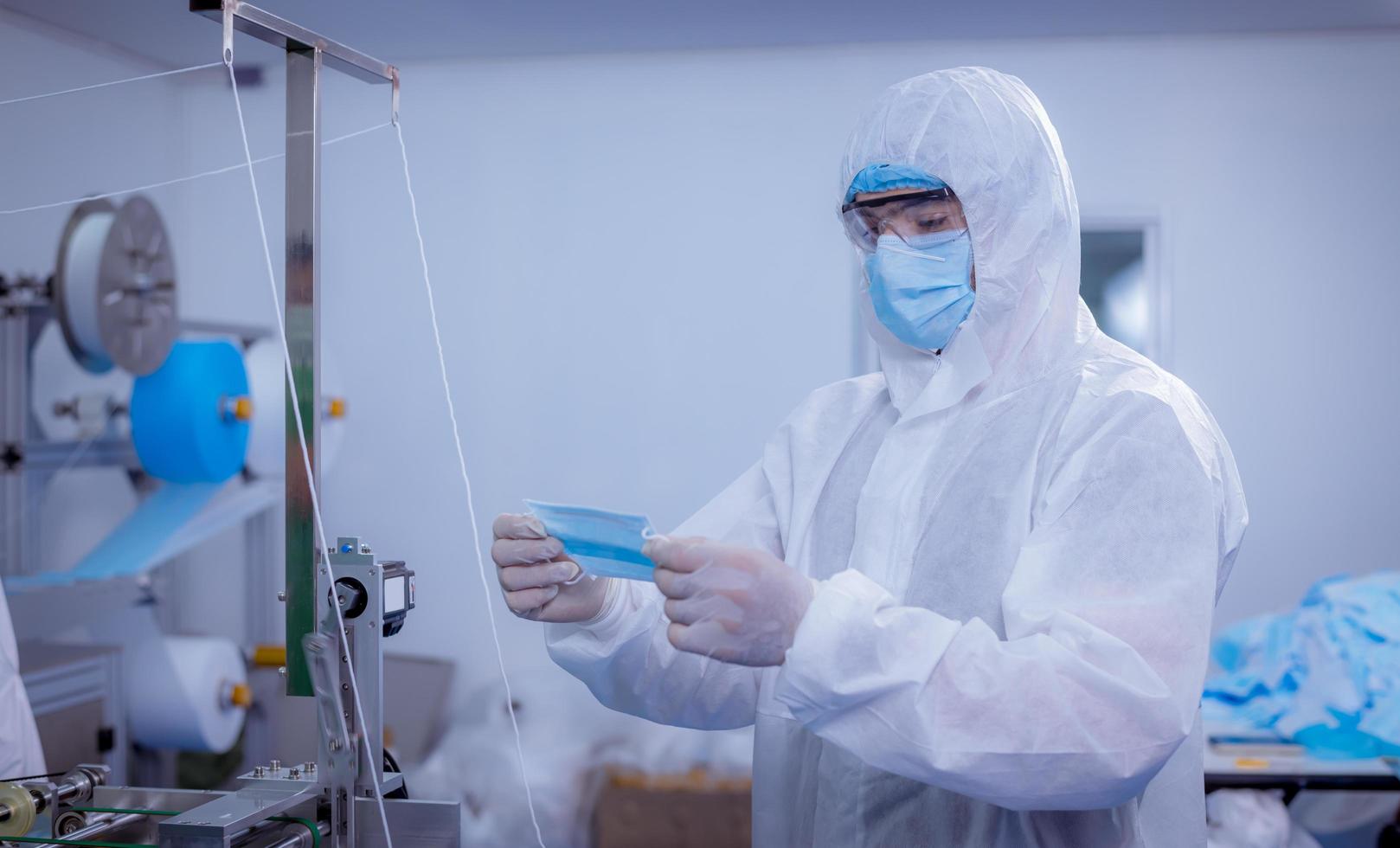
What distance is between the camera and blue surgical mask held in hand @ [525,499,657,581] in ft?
2.87

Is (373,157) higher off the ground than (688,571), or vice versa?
(373,157)

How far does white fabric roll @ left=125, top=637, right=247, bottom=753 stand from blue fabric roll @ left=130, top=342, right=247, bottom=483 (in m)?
0.41

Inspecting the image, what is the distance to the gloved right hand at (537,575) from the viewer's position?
1.01 meters

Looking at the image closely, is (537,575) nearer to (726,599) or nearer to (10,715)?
(726,599)

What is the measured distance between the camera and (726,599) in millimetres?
821

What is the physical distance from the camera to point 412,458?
314 centimetres

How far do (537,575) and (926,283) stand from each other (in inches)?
18.5

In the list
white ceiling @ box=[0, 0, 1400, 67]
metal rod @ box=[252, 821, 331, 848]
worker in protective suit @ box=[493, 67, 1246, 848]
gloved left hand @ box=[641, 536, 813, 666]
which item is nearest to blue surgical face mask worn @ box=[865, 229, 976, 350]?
worker in protective suit @ box=[493, 67, 1246, 848]

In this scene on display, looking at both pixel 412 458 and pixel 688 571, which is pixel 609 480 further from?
pixel 688 571

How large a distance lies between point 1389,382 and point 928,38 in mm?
1511

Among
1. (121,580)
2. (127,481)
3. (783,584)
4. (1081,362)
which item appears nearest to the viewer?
(783,584)

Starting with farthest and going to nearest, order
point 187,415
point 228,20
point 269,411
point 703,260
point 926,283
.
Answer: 1. point 703,260
2. point 269,411
3. point 187,415
4. point 926,283
5. point 228,20

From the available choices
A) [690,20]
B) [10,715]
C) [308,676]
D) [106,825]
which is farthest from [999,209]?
[690,20]

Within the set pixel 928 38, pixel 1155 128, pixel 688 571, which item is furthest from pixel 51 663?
pixel 1155 128
